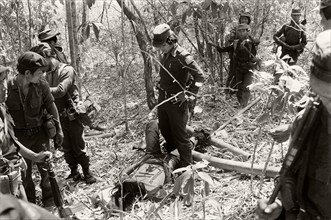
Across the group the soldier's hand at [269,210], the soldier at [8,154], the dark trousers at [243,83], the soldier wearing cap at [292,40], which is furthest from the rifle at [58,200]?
the soldier wearing cap at [292,40]

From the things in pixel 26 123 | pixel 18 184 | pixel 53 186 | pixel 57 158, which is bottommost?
pixel 57 158

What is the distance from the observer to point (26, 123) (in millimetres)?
4152

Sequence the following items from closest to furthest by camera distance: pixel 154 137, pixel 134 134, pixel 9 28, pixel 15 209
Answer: pixel 15 209 → pixel 154 137 → pixel 134 134 → pixel 9 28

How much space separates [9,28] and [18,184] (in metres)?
4.32

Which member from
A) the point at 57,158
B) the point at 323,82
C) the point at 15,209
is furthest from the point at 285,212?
the point at 57,158

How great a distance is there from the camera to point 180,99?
461cm

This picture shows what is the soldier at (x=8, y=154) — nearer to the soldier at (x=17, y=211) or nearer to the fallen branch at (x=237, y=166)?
the soldier at (x=17, y=211)

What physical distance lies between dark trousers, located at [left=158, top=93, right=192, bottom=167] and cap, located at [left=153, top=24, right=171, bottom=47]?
2.36 feet

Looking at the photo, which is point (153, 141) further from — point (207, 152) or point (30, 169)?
point (30, 169)

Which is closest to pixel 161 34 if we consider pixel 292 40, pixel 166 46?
pixel 166 46

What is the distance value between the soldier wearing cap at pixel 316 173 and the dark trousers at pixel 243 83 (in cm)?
483

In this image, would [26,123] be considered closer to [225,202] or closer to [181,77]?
[181,77]

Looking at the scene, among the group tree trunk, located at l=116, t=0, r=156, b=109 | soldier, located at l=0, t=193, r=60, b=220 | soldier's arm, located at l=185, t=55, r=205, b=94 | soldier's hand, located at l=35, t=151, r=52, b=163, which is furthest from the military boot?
soldier, located at l=0, t=193, r=60, b=220

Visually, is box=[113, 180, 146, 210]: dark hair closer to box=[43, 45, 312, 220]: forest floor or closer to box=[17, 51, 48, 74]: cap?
box=[43, 45, 312, 220]: forest floor
